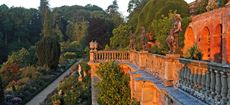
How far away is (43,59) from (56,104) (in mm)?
18429

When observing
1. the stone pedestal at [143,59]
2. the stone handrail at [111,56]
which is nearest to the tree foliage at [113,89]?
the stone pedestal at [143,59]

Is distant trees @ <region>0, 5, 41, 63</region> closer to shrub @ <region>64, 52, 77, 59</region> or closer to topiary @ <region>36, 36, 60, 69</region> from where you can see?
shrub @ <region>64, 52, 77, 59</region>

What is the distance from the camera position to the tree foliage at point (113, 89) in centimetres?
1179

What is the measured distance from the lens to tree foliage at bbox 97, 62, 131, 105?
11789 mm

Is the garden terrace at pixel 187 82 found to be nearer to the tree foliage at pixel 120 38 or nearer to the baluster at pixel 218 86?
the baluster at pixel 218 86

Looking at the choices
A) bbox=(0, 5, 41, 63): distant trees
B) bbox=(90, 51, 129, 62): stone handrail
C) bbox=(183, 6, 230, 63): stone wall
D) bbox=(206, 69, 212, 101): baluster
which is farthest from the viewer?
bbox=(0, 5, 41, 63): distant trees

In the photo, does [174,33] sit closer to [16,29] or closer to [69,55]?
[69,55]

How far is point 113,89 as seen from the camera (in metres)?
11.8

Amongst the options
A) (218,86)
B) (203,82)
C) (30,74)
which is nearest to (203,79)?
(203,82)

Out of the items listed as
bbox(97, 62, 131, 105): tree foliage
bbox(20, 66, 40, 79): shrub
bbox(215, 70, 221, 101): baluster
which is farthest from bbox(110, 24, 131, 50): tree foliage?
bbox(215, 70, 221, 101): baluster

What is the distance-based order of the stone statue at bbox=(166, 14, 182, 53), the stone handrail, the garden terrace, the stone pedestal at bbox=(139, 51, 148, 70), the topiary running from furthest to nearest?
the topiary, the stone handrail, the stone pedestal at bbox=(139, 51, 148, 70), the stone statue at bbox=(166, 14, 182, 53), the garden terrace

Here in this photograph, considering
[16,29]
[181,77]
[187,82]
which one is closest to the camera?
[187,82]

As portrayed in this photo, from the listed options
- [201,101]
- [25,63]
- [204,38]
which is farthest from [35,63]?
[201,101]

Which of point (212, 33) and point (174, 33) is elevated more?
point (212, 33)
